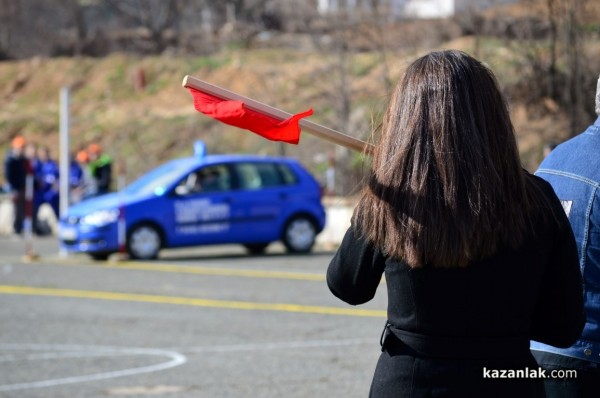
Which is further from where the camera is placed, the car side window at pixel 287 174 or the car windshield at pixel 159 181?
the car side window at pixel 287 174

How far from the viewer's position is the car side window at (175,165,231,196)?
18.5 m

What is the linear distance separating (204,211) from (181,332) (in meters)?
7.78

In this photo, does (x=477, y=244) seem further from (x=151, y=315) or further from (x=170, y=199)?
(x=170, y=199)

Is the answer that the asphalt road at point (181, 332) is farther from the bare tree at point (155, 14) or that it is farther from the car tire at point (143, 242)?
the bare tree at point (155, 14)

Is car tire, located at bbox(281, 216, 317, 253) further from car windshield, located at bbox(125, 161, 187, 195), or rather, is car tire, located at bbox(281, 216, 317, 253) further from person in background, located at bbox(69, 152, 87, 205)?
person in background, located at bbox(69, 152, 87, 205)

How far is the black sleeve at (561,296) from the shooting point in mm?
3012

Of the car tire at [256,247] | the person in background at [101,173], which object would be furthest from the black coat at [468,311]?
the person in background at [101,173]

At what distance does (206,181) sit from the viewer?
18.7m

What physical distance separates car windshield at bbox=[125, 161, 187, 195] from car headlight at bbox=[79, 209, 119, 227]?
70 centimetres

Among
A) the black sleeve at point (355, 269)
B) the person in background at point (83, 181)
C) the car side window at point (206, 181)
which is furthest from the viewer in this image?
the person in background at point (83, 181)

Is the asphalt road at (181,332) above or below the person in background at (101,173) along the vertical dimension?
below

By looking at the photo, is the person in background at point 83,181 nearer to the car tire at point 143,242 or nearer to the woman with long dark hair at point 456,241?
the car tire at point 143,242

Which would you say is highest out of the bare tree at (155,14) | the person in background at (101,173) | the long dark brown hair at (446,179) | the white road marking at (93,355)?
the bare tree at (155,14)

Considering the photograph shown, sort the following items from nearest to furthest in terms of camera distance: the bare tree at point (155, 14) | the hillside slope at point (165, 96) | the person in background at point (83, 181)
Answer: the person in background at point (83, 181) < the hillside slope at point (165, 96) < the bare tree at point (155, 14)
